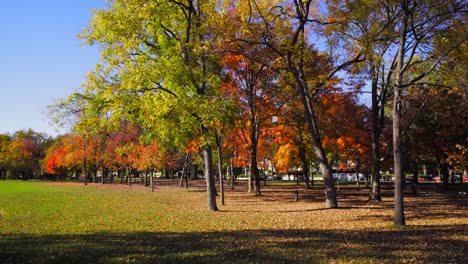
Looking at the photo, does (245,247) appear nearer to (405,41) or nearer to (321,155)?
(405,41)

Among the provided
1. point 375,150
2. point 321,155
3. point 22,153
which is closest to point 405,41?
point 321,155

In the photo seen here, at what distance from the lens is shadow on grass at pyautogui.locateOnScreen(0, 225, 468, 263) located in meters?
8.63

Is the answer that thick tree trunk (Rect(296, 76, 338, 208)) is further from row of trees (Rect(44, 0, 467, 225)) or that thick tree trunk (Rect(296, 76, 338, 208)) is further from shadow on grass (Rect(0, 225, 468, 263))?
shadow on grass (Rect(0, 225, 468, 263))

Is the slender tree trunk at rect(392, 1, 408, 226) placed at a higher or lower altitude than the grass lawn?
higher

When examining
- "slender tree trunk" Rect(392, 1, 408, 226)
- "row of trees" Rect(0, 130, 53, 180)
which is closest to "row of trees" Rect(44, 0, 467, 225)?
"slender tree trunk" Rect(392, 1, 408, 226)

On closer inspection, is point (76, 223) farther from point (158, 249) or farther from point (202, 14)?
point (202, 14)

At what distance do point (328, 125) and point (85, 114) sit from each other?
58.8 feet

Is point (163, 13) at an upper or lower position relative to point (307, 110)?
upper

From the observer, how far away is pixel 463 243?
10414 millimetres

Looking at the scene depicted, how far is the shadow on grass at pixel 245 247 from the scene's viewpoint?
28.3 feet

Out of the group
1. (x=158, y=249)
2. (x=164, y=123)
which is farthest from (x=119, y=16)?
(x=158, y=249)

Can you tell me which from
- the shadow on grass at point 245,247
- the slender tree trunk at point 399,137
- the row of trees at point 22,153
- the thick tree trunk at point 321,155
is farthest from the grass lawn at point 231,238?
the row of trees at point 22,153

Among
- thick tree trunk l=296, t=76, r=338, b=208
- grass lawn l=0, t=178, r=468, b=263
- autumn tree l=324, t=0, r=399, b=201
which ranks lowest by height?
grass lawn l=0, t=178, r=468, b=263

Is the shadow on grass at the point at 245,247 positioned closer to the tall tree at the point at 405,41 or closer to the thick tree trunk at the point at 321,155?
the tall tree at the point at 405,41
